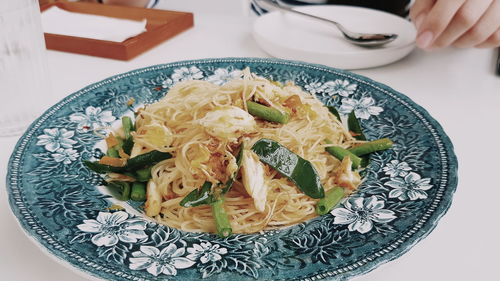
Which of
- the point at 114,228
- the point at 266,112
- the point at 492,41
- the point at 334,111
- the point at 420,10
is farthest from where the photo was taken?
the point at 420,10

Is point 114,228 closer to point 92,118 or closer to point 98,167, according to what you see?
point 98,167

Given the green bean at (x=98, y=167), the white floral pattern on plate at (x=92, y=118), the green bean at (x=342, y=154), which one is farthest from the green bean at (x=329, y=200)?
the white floral pattern on plate at (x=92, y=118)

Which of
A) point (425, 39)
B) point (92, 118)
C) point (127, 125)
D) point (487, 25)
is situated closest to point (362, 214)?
point (127, 125)

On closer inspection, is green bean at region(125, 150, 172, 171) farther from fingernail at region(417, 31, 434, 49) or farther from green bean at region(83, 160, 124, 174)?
fingernail at region(417, 31, 434, 49)

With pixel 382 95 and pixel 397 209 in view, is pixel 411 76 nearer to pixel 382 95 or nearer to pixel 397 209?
pixel 382 95

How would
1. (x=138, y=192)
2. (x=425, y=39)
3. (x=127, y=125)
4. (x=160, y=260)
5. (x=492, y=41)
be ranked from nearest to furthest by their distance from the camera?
(x=160, y=260)
(x=138, y=192)
(x=127, y=125)
(x=425, y=39)
(x=492, y=41)

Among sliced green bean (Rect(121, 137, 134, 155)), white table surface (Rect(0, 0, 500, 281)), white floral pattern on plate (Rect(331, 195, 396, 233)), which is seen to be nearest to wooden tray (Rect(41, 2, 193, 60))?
white table surface (Rect(0, 0, 500, 281))

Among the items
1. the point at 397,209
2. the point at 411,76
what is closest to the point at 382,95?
the point at 411,76
